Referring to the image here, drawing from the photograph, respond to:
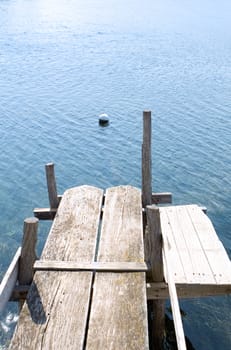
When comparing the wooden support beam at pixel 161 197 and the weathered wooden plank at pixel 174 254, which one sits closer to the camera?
the weathered wooden plank at pixel 174 254

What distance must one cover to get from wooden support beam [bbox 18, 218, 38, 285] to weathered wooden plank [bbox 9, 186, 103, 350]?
204mm

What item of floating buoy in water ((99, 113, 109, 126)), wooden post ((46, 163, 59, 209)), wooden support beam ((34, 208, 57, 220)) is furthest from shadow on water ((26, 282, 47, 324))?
floating buoy in water ((99, 113, 109, 126))

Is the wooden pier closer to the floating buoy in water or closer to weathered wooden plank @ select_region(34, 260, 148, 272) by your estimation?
weathered wooden plank @ select_region(34, 260, 148, 272)

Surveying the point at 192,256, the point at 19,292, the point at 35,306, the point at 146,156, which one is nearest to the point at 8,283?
the point at 35,306

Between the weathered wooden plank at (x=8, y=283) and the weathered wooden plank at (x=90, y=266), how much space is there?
391mm

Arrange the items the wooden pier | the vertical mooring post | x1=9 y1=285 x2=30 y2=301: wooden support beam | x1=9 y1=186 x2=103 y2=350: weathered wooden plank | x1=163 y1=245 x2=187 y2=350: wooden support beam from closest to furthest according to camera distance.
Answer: x1=163 y1=245 x2=187 y2=350: wooden support beam < x1=9 y1=186 x2=103 y2=350: weathered wooden plank < the wooden pier < the vertical mooring post < x1=9 y1=285 x2=30 y2=301: wooden support beam

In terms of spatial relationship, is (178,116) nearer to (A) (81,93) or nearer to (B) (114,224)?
(A) (81,93)

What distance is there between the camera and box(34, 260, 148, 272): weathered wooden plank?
756cm

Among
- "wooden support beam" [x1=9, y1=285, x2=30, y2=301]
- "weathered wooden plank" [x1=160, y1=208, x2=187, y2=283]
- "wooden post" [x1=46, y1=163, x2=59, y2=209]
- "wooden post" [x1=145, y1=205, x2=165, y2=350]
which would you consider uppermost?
"wooden post" [x1=46, y1=163, x2=59, y2=209]

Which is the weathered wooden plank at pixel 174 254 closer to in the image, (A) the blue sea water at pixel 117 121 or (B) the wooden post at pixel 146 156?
(B) the wooden post at pixel 146 156

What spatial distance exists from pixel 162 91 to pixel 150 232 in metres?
29.2

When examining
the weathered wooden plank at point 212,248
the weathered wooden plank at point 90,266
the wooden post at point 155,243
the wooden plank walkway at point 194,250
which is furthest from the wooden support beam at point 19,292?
the weathered wooden plank at point 212,248

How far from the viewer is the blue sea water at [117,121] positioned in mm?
17938

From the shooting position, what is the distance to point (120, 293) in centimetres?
702
